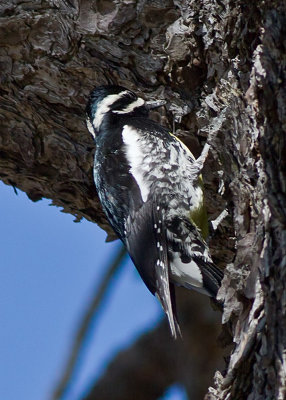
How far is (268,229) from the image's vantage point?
6.03 feet

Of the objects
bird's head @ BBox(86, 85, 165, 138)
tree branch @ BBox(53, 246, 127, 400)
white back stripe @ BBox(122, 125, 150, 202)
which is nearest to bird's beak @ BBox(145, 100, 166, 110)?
bird's head @ BBox(86, 85, 165, 138)

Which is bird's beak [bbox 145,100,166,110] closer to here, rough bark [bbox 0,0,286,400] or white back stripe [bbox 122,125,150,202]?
rough bark [bbox 0,0,286,400]

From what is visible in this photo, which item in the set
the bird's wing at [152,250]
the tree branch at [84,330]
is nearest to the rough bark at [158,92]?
the bird's wing at [152,250]

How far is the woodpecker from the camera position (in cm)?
277

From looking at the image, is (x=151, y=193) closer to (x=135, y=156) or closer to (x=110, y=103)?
(x=135, y=156)

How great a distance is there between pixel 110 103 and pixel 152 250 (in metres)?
0.62

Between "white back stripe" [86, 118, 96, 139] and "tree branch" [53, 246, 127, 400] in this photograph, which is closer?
"white back stripe" [86, 118, 96, 139]

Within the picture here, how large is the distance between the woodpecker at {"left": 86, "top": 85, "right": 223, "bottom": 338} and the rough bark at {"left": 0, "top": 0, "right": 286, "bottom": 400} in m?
0.09

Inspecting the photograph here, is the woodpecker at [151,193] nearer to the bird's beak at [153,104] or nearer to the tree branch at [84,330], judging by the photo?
the bird's beak at [153,104]

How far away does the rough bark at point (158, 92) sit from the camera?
208 cm

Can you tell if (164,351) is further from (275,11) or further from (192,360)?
(275,11)

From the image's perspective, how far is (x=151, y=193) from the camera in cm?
296

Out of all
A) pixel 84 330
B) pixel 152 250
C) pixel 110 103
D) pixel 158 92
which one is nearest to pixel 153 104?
pixel 158 92

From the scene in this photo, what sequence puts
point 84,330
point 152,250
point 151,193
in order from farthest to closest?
point 84,330, point 151,193, point 152,250
